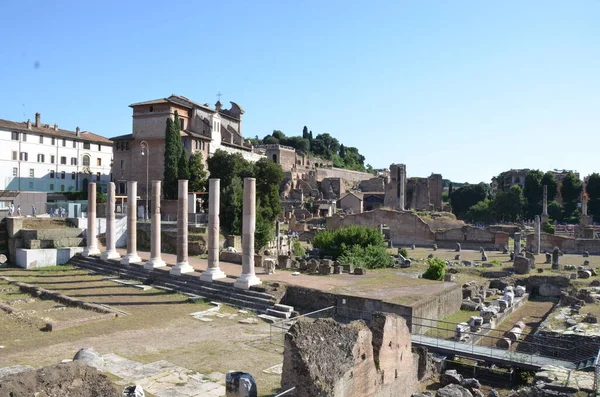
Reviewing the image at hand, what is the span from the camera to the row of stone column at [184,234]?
2120 centimetres

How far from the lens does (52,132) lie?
173 feet

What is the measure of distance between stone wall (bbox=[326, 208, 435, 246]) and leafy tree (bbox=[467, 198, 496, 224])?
2852cm

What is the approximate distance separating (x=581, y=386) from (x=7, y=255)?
30424mm

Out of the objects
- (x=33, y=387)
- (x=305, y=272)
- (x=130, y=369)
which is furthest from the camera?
(x=305, y=272)

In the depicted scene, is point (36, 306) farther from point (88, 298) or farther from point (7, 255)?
point (7, 255)

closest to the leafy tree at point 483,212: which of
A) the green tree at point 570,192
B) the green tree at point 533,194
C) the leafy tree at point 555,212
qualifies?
the green tree at point 533,194

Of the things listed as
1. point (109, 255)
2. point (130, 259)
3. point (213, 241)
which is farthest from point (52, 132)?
point (213, 241)

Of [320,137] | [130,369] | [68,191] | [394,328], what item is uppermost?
[320,137]

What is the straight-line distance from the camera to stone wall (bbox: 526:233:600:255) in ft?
150

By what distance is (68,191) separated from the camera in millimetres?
53375

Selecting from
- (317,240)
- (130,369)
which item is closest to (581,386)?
(130,369)

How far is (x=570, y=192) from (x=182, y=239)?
68888 mm

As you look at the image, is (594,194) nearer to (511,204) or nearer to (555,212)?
(555,212)

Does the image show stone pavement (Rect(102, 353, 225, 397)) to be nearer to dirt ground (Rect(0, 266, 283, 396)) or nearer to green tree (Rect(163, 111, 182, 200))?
dirt ground (Rect(0, 266, 283, 396))
